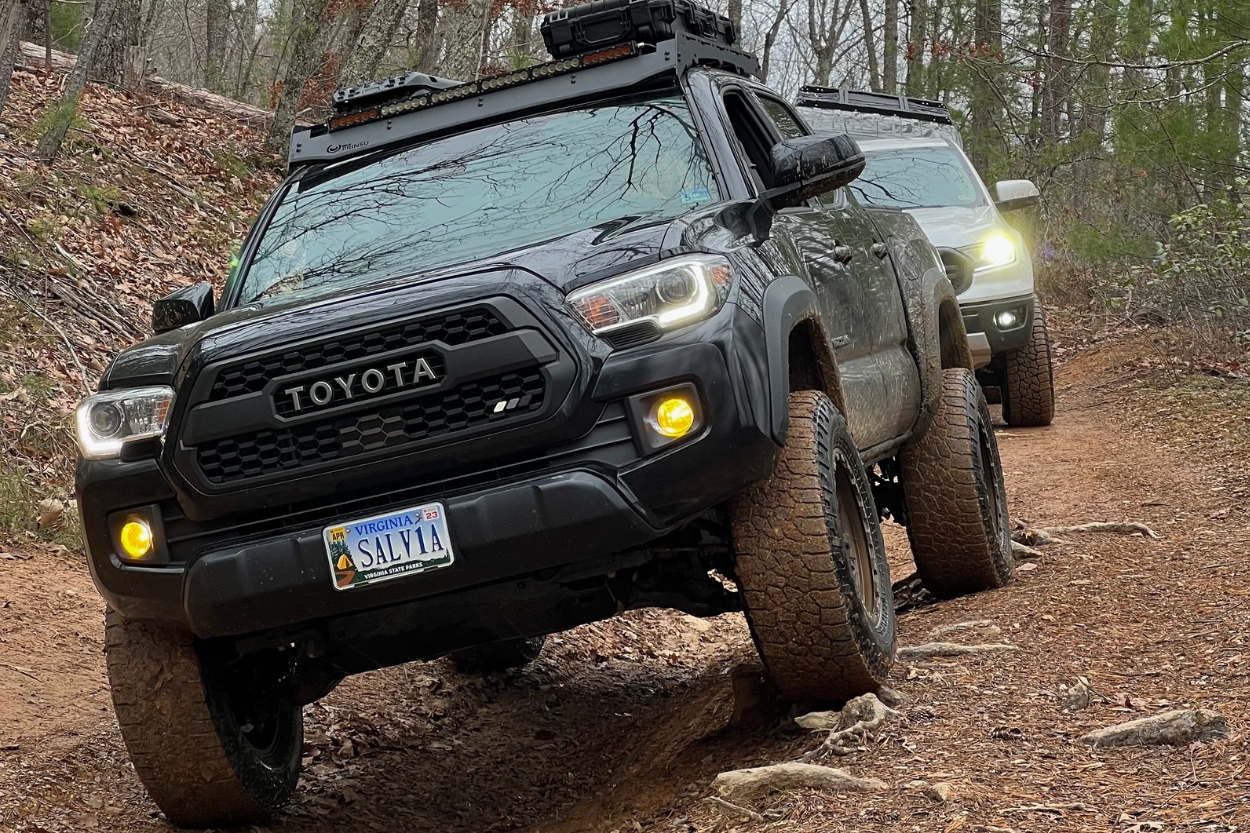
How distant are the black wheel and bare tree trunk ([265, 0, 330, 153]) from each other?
380 inches

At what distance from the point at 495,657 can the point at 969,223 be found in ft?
20.4

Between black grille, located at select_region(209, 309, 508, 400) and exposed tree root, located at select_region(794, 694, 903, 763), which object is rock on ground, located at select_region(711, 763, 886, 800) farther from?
black grille, located at select_region(209, 309, 508, 400)

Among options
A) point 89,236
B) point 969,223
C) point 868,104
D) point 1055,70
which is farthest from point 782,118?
point 1055,70

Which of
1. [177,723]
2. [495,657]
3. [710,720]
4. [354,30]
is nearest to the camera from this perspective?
[177,723]

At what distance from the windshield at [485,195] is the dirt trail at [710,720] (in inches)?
64.9

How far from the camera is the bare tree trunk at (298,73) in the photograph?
48.5 feet

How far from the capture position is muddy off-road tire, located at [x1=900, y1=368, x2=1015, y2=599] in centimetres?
576

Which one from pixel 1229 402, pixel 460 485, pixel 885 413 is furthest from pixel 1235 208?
pixel 460 485

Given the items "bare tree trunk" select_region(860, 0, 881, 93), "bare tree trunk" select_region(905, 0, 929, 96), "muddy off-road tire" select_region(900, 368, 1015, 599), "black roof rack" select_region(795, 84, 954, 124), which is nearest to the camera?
"muddy off-road tire" select_region(900, 368, 1015, 599)

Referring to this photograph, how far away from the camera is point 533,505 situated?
11.5 ft

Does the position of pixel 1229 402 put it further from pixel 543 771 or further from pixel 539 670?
pixel 543 771

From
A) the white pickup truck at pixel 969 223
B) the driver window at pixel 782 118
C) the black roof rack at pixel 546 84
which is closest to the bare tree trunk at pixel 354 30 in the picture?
the white pickup truck at pixel 969 223

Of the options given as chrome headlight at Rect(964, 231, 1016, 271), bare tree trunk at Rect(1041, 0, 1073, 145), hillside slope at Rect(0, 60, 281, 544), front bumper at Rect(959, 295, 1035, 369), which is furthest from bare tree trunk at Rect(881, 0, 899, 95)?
front bumper at Rect(959, 295, 1035, 369)

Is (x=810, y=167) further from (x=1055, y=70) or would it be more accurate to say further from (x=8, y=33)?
(x=1055, y=70)
